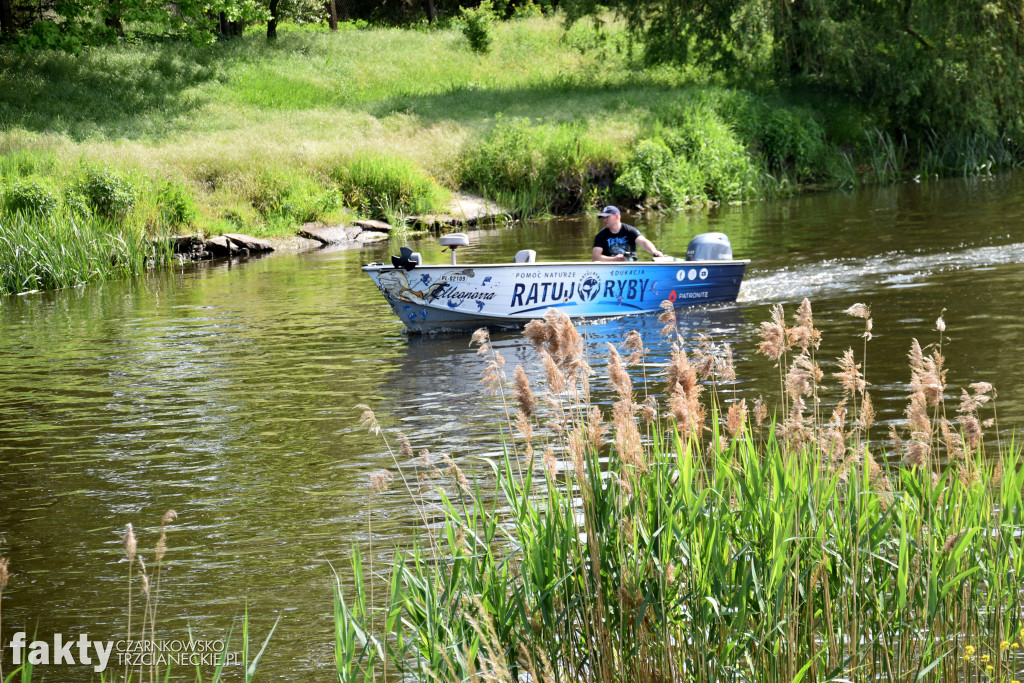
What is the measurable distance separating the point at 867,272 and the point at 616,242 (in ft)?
14.1

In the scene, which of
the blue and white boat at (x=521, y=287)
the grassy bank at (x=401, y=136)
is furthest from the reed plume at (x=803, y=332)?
the grassy bank at (x=401, y=136)

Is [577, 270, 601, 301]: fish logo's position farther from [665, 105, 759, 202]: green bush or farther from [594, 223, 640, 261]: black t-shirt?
[665, 105, 759, 202]: green bush

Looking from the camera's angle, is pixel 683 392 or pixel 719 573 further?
pixel 683 392

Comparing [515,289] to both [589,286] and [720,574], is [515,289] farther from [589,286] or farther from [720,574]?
[720,574]

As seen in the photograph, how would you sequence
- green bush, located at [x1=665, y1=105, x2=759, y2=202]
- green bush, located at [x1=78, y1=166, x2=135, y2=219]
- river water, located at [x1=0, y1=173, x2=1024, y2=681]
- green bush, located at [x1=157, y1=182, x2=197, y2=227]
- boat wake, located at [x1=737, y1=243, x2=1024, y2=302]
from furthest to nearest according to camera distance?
green bush, located at [x1=665, y1=105, x2=759, y2=202]
green bush, located at [x1=157, y1=182, x2=197, y2=227]
green bush, located at [x1=78, y1=166, x2=135, y2=219]
boat wake, located at [x1=737, y1=243, x2=1024, y2=302]
river water, located at [x1=0, y1=173, x2=1024, y2=681]

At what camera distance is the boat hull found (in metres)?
13.9

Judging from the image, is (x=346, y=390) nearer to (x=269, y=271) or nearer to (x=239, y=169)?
(x=269, y=271)

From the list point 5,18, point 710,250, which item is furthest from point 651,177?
point 5,18

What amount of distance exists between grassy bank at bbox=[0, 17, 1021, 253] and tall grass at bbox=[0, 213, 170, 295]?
0.87m

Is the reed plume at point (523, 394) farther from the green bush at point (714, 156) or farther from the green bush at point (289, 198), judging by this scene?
the green bush at point (714, 156)

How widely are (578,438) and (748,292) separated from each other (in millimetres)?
13030

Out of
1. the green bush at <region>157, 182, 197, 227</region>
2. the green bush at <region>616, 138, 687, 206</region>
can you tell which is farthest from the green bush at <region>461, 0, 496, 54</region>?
the green bush at <region>157, 182, 197, 227</region>

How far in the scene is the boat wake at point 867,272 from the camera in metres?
15.8

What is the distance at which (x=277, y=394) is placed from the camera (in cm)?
1126
